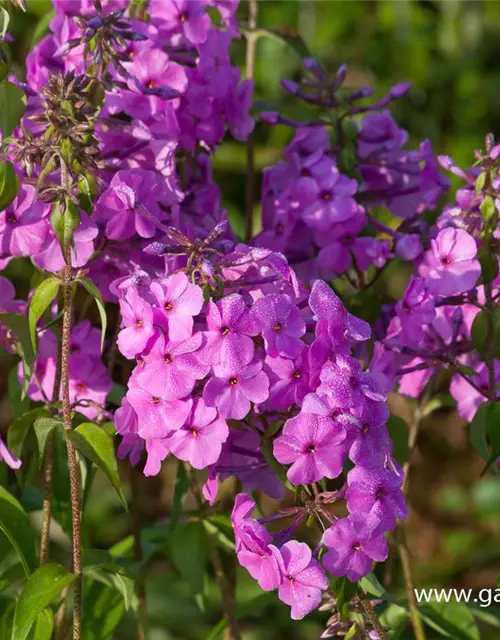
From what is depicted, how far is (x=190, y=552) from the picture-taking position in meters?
1.73

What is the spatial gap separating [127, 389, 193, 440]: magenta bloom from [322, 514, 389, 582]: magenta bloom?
0.67ft

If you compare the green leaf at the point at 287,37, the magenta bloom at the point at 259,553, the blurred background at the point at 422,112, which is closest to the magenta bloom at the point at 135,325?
the magenta bloom at the point at 259,553

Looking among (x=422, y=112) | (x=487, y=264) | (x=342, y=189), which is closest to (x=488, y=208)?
(x=487, y=264)

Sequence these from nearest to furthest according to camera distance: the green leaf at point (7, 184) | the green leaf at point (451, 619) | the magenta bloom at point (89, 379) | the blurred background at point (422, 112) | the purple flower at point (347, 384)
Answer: the purple flower at point (347, 384) < the green leaf at point (7, 184) < the magenta bloom at point (89, 379) < the green leaf at point (451, 619) < the blurred background at point (422, 112)

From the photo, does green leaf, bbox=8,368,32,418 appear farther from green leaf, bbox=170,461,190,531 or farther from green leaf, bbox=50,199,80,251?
green leaf, bbox=50,199,80,251

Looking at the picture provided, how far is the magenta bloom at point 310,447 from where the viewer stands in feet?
4.02

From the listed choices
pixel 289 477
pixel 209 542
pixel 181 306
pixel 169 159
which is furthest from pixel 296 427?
pixel 209 542

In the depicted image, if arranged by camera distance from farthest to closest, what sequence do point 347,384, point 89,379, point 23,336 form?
point 89,379 → point 23,336 → point 347,384

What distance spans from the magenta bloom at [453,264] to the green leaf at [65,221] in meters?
0.48

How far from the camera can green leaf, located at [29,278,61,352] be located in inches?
52.5

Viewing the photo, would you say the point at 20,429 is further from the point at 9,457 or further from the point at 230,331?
the point at 230,331

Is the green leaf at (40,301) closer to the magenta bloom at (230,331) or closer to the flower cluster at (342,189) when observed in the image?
the magenta bloom at (230,331)

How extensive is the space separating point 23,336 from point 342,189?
1.59 feet

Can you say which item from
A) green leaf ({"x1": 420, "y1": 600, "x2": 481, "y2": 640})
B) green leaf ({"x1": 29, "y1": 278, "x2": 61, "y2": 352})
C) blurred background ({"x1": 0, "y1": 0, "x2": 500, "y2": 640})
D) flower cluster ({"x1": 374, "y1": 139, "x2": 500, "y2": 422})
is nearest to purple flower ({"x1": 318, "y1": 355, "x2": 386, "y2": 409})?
flower cluster ({"x1": 374, "y1": 139, "x2": 500, "y2": 422})
